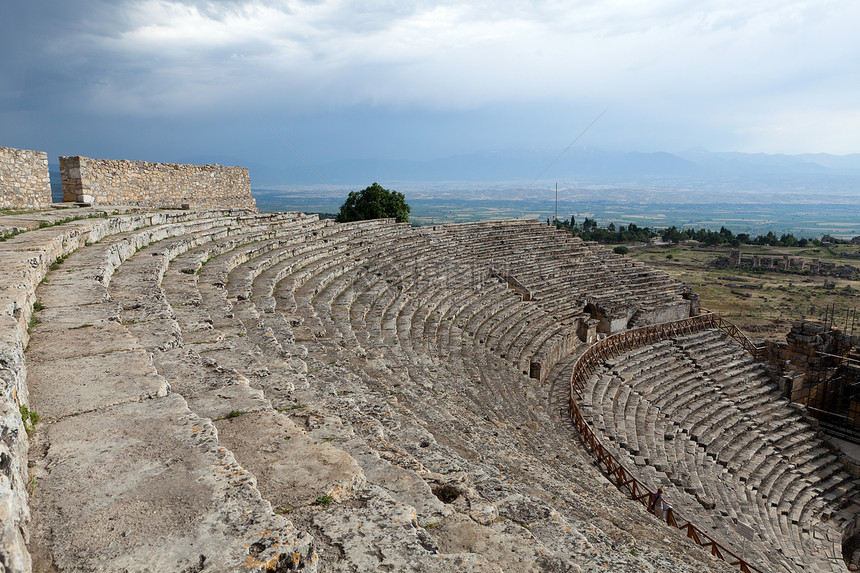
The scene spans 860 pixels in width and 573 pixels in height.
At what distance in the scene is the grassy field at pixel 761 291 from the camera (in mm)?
35375

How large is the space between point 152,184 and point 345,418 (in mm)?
16998

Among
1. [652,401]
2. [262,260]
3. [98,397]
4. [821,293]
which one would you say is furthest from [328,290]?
[821,293]

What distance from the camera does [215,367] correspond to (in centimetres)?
530

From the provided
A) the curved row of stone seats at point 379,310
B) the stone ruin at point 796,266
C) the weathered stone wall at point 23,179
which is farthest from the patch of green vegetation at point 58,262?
the stone ruin at point 796,266

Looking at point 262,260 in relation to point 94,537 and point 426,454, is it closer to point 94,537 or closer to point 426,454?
point 426,454

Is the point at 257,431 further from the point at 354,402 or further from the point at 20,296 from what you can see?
the point at 20,296

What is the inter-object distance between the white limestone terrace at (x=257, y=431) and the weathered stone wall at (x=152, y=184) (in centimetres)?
332

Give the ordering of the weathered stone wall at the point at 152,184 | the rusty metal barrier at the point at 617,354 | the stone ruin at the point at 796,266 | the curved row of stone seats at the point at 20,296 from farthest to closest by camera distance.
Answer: the stone ruin at the point at 796,266 → the weathered stone wall at the point at 152,184 → the rusty metal barrier at the point at 617,354 → the curved row of stone seats at the point at 20,296

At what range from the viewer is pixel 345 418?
543 centimetres

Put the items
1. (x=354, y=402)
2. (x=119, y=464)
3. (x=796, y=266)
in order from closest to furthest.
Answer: (x=119, y=464)
(x=354, y=402)
(x=796, y=266)

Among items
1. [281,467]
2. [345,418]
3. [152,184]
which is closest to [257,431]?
[281,467]

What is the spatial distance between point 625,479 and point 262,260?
9.75m

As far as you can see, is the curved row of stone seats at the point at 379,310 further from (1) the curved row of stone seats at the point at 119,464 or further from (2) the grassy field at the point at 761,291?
(2) the grassy field at the point at 761,291

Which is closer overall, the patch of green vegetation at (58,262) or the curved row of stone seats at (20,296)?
the curved row of stone seats at (20,296)
